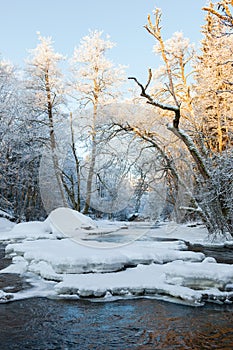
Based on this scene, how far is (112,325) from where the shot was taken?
12.8 ft

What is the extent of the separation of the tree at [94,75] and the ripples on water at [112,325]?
41.7 ft

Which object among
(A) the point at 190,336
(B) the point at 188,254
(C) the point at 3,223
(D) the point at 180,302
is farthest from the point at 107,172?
(A) the point at 190,336

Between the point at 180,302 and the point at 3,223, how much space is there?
13446mm

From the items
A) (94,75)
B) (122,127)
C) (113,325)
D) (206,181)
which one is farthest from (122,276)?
(94,75)

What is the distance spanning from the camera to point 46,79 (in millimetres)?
17719

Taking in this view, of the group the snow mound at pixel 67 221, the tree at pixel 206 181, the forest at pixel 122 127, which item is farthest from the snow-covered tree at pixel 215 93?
the snow mound at pixel 67 221

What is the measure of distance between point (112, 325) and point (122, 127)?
1042cm

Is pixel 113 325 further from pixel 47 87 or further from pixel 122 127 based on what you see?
pixel 47 87

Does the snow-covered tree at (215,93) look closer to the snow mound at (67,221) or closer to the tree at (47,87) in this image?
the snow mound at (67,221)

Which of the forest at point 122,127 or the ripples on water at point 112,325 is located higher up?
the forest at point 122,127

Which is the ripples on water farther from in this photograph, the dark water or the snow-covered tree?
the snow-covered tree

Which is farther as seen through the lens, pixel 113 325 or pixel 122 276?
pixel 122 276

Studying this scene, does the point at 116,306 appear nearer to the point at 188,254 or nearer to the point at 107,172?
the point at 188,254

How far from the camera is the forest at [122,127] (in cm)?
1229
